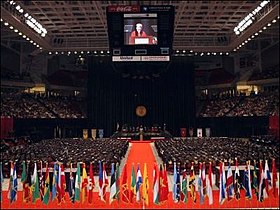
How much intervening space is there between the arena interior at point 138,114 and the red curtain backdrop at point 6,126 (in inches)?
7.7

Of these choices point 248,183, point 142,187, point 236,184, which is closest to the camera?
point 142,187

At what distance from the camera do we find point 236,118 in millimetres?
40250

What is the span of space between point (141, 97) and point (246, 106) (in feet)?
47.8

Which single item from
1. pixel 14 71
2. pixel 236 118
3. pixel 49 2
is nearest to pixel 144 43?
pixel 49 2

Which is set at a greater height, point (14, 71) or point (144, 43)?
point (14, 71)

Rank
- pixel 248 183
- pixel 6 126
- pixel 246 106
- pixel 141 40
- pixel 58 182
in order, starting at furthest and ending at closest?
1. pixel 246 106
2. pixel 6 126
3. pixel 141 40
4. pixel 58 182
5. pixel 248 183

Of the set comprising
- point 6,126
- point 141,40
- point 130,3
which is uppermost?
point 130,3

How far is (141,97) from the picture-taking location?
46562 millimetres

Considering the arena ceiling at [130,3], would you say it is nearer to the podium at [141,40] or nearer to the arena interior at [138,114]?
the arena interior at [138,114]

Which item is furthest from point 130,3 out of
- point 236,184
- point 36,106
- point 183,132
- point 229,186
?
point 229,186

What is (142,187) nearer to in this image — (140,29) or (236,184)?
(236,184)

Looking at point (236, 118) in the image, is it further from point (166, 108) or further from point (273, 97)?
point (166, 108)

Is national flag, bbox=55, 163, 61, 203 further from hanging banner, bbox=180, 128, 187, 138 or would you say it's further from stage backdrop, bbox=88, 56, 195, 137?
stage backdrop, bbox=88, 56, 195, 137

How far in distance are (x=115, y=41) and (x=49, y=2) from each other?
1199 cm
